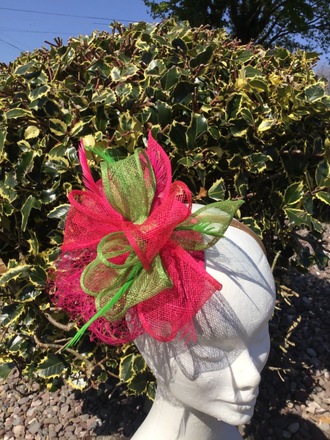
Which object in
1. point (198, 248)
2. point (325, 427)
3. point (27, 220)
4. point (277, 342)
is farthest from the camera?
point (325, 427)

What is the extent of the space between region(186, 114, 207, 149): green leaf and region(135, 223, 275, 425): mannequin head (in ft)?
1.71

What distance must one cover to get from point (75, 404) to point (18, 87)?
188 cm

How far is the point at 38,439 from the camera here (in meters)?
2.47

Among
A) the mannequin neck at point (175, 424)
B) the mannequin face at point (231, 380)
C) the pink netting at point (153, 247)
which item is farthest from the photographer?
the mannequin neck at point (175, 424)

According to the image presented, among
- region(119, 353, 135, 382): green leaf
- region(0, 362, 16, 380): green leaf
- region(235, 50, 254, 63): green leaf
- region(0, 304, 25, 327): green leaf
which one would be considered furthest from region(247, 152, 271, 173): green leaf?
region(0, 362, 16, 380): green leaf

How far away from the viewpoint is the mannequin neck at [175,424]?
1365mm

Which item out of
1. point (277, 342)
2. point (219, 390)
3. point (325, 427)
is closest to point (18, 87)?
point (219, 390)

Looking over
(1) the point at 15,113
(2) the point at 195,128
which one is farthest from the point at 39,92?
(2) the point at 195,128

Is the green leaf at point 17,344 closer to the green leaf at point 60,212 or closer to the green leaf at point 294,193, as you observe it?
the green leaf at point 60,212

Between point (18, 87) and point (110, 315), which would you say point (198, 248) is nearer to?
point (110, 315)

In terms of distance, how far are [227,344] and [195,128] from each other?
788 millimetres

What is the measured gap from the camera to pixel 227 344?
1.08 meters

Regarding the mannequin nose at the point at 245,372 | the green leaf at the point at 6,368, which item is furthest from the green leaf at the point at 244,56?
the green leaf at the point at 6,368

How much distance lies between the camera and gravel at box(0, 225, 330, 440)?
2441 mm
